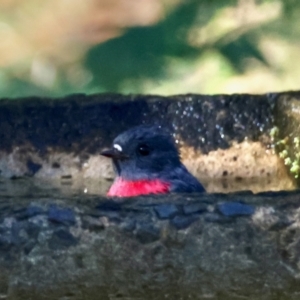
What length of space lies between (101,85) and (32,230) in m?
2.41

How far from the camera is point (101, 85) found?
4637 millimetres

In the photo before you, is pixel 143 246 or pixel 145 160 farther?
pixel 145 160

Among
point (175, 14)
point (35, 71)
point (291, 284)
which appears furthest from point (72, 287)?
point (35, 71)

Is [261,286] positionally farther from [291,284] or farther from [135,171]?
[135,171]

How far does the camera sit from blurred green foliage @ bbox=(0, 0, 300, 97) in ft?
13.0

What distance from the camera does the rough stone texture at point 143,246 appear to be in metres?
2.29

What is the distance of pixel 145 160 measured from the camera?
15.5 ft

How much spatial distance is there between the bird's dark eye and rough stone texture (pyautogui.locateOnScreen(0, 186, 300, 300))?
237 cm

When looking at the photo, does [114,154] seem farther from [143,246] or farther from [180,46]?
[143,246]

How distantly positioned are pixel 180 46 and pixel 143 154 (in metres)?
0.87

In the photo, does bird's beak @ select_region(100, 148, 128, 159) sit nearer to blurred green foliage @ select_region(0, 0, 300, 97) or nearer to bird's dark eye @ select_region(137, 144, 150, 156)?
bird's dark eye @ select_region(137, 144, 150, 156)

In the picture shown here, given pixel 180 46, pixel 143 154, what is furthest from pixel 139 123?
pixel 180 46

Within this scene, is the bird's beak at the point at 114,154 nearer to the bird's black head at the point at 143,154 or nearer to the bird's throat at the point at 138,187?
the bird's black head at the point at 143,154

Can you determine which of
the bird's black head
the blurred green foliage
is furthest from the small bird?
the blurred green foliage
